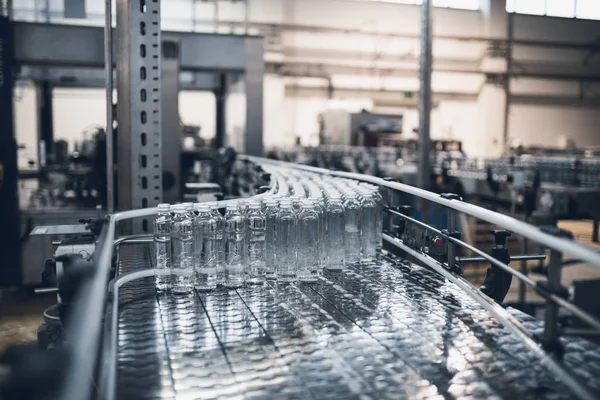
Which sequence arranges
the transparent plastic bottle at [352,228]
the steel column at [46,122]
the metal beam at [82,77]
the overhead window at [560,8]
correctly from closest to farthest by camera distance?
the transparent plastic bottle at [352,228] < the steel column at [46,122] < the metal beam at [82,77] < the overhead window at [560,8]

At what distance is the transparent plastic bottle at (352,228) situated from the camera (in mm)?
1716

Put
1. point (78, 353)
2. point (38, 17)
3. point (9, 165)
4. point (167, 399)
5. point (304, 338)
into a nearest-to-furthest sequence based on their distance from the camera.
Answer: point (78, 353) → point (167, 399) → point (304, 338) → point (9, 165) → point (38, 17)

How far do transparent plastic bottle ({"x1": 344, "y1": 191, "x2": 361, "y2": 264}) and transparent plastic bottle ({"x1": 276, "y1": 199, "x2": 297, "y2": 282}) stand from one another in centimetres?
22

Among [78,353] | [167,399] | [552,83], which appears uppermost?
[552,83]

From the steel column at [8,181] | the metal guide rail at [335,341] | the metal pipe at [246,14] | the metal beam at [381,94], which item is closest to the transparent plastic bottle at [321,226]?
the metal guide rail at [335,341]

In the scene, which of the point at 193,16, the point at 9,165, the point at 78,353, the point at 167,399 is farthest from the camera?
the point at 193,16

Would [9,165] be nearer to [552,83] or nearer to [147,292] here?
[147,292]

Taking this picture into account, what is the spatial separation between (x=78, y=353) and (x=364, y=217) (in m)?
1.23

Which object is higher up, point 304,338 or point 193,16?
point 193,16

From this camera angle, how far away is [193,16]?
1037 centimetres

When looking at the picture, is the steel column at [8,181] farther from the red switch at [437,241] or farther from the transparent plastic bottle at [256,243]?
the red switch at [437,241]

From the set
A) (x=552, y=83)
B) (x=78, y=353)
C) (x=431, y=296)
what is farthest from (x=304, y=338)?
(x=552, y=83)

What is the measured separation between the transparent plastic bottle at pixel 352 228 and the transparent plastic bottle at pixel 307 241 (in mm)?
156

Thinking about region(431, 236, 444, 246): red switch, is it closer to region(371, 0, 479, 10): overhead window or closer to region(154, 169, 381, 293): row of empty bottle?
region(154, 169, 381, 293): row of empty bottle
